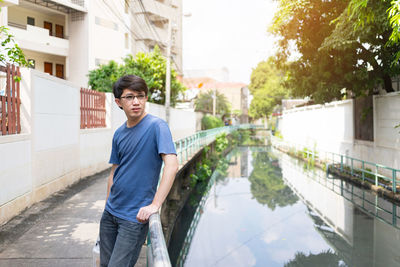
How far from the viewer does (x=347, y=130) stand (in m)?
14.6

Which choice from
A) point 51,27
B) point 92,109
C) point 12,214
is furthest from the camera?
point 51,27

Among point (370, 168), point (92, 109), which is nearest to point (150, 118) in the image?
point (92, 109)

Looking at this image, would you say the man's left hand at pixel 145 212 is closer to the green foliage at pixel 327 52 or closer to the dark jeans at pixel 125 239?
the dark jeans at pixel 125 239

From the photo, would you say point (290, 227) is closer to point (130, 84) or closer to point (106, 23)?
point (130, 84)

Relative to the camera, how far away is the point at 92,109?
9.50 metres

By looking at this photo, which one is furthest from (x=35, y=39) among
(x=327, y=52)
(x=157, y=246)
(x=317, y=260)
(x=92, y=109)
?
(x=157, y=246)

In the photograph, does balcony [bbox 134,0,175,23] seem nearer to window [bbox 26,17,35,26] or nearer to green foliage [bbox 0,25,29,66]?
window [bbox 26,17,35,26]

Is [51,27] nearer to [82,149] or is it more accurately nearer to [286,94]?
[82,149]

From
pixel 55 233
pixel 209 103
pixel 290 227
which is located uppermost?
pixel 209 103

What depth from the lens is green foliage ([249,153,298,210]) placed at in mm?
12211

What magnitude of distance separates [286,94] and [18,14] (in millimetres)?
38903

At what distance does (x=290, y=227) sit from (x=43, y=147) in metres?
6.45

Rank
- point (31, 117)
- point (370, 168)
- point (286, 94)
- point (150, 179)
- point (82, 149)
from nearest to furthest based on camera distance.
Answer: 1. point (150, 179)
2. point (31, 117)
3. point (82, 149)
4. point (370, 168)
5. point (286, 94)

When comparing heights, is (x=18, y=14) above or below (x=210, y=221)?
above
